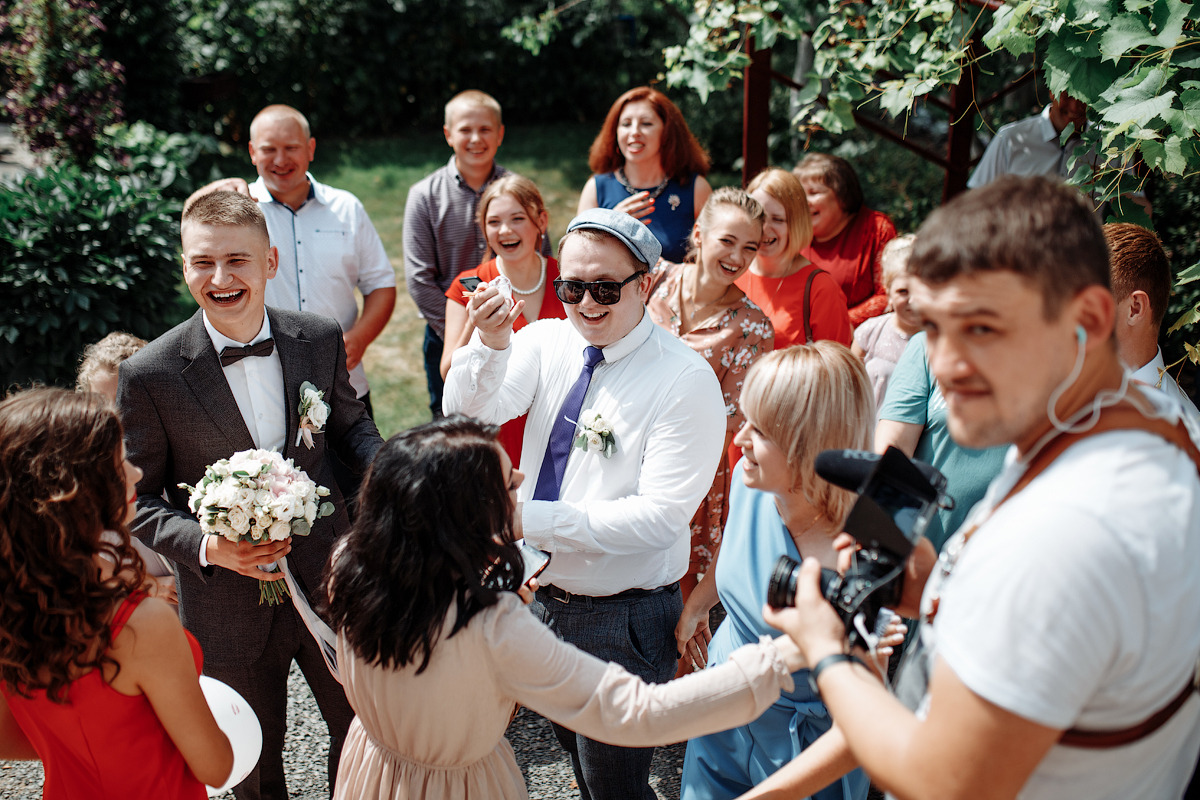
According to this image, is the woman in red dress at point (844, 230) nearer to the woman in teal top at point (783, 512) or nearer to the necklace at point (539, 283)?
the necklace at point (539, 283)

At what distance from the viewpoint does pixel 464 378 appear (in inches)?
113

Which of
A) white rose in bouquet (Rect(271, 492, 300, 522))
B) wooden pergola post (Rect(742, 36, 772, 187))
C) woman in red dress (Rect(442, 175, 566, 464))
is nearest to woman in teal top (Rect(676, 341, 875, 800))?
white rose in bouquet (Rect(271, 492, 300, 522))

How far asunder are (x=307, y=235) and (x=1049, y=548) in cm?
434

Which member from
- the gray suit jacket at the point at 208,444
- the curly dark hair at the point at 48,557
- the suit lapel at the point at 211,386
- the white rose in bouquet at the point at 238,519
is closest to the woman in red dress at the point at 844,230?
the gray suit jacket at the point at 208,444

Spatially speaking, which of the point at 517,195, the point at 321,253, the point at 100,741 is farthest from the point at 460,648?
the point at 321,253

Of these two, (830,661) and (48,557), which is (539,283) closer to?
(48,557)

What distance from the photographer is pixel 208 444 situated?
9.03ft

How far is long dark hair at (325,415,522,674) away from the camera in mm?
1858

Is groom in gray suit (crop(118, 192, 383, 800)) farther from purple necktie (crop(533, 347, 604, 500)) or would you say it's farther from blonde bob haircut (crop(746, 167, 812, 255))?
blonde bob haircut (crop(746, 167, 812, 255))

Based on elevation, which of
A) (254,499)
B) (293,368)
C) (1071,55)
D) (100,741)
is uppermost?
(1071,55)

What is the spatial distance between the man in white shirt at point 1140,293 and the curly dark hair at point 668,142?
2.73 metres

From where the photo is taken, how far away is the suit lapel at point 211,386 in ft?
8.95

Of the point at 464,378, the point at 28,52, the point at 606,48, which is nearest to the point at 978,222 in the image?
the point at 464,378

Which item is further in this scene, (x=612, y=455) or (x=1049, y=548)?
(x=612, y=455)
